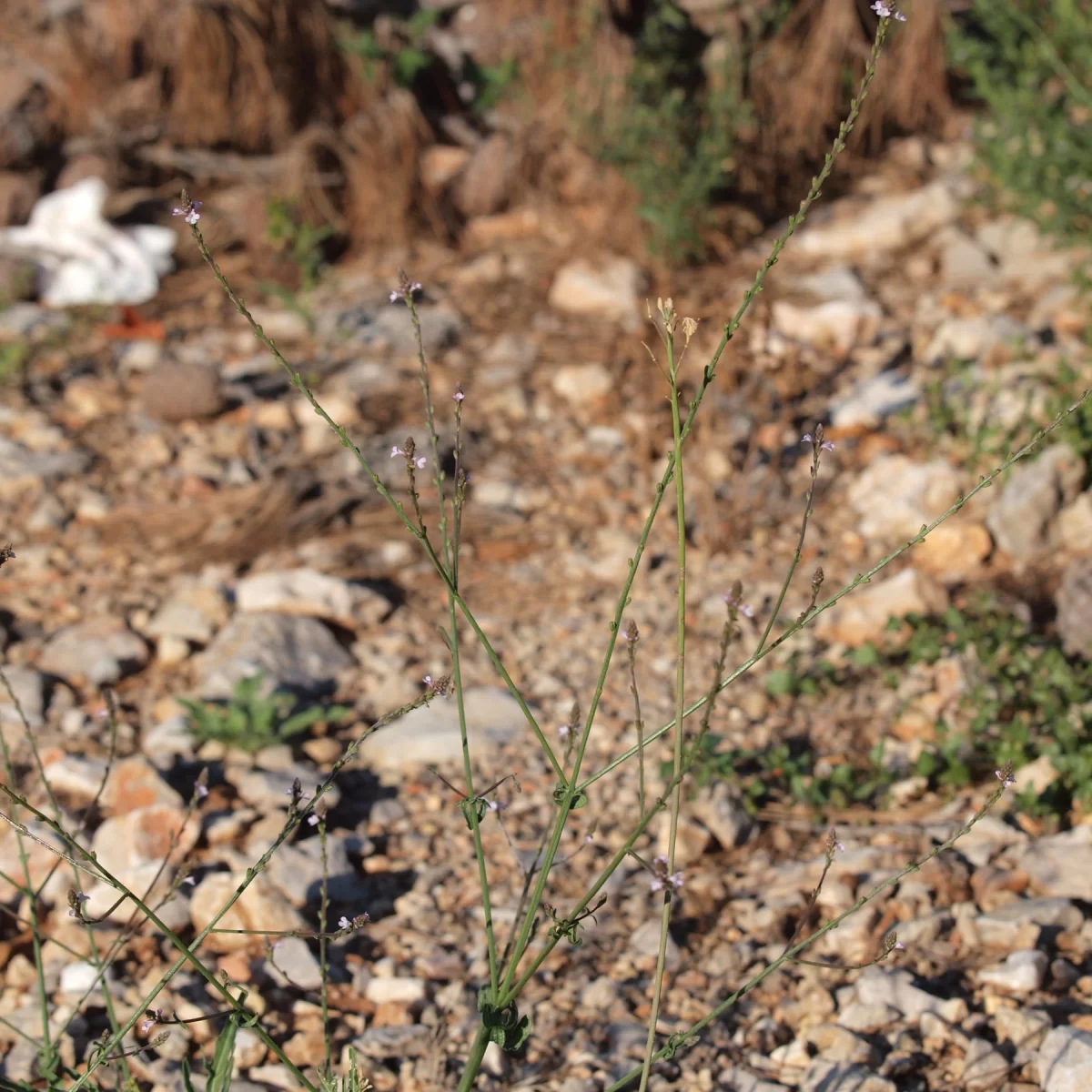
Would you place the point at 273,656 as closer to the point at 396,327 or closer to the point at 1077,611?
the point at 1077,611

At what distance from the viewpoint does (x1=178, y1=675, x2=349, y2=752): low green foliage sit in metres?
2.92

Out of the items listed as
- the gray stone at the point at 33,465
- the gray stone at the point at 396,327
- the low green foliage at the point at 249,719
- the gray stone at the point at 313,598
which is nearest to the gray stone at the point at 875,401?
the gray stone at the point at 396,327

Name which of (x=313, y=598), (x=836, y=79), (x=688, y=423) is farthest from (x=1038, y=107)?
(x=688, y=423)

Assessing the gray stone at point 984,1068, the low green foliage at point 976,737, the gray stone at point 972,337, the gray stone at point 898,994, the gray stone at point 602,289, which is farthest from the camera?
the gray stone at point 602,289

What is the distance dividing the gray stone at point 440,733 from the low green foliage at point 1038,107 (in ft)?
8.46

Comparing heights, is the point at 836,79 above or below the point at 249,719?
above

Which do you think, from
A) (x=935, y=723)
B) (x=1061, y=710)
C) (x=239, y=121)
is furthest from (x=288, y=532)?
(x=239, y=121)

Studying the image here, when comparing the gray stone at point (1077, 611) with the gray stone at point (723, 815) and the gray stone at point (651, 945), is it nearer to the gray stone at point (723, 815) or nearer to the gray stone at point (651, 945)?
the gray stone at point (723, 815)

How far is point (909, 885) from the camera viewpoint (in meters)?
2.51

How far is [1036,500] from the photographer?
3.54m

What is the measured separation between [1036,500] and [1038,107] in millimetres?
1813

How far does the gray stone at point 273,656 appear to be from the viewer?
320 cm

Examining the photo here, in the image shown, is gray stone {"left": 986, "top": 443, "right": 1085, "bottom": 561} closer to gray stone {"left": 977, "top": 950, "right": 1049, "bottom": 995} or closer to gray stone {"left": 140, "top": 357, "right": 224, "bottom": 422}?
gray stone {"left": 977, "top": 950, "right": 1049, "bottom": 995}

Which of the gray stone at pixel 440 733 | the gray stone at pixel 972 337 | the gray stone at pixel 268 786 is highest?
the gray stone at pixel 972 337
